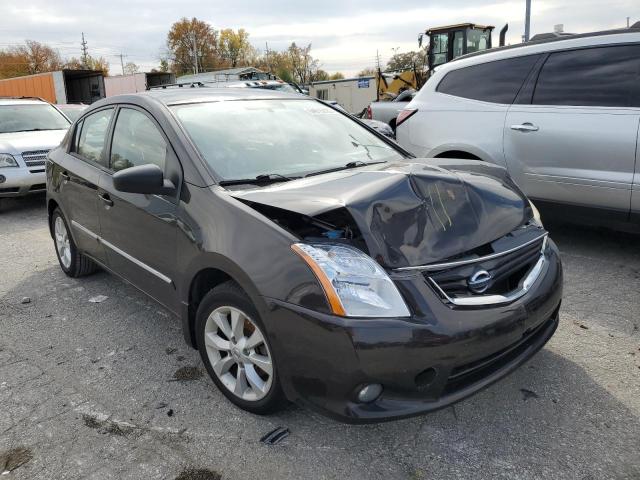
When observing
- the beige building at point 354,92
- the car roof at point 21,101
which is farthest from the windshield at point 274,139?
the beige building at point 354,92

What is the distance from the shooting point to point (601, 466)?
226 cm

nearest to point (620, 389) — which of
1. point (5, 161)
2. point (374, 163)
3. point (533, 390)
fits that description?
point (533, 390)

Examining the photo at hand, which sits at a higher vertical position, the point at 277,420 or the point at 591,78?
the point at 591,78

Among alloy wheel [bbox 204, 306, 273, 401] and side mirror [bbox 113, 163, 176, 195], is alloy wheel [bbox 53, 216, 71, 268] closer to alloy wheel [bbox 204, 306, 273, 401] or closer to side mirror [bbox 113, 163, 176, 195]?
side mirror [bbox 113, 163, 176, 195]

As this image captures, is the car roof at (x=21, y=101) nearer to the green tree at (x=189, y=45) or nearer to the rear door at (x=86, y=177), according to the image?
the rear door at (x=86, y=177)

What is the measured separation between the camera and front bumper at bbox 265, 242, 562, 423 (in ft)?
7.00

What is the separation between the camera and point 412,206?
8.09 feet

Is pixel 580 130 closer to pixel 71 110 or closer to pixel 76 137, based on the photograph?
pixel 76 137

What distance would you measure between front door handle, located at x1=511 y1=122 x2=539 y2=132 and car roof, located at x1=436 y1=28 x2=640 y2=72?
710 millimetres

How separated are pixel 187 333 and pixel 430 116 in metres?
3.73

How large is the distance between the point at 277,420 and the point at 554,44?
4164 mm

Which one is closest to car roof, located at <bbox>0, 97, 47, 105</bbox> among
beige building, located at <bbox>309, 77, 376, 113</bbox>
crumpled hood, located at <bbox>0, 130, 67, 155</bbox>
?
crumpled hood, located at <bbox>0, 130, 67, 155</bbox>

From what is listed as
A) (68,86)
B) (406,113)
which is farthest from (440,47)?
(68,86)

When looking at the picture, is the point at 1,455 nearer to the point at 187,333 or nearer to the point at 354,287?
the point at 187,333
